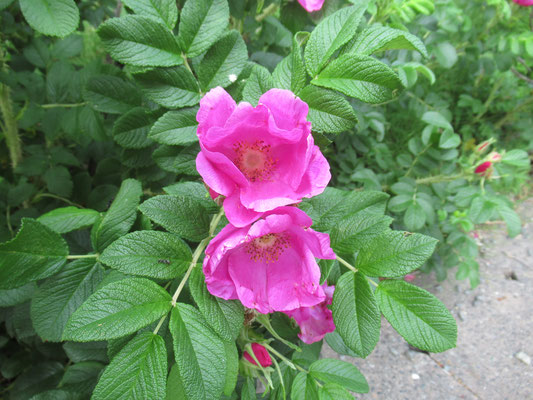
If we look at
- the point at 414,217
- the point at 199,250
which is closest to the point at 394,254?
the point at 199,250

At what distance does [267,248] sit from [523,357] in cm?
167

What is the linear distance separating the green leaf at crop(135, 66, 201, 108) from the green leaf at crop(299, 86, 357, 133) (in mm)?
226

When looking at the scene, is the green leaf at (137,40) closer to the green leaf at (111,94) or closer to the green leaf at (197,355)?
the green leaf at (111,94)

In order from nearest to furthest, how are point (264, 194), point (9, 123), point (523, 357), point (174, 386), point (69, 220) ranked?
point (264, 194) → point (174, 386) → point (69, 220) → point (9, 123) → point (523, 357)

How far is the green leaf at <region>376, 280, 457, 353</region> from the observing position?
1.92ft

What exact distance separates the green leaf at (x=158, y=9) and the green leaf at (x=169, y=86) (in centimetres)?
9

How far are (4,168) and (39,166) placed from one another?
397mm

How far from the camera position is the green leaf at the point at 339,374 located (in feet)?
2.58

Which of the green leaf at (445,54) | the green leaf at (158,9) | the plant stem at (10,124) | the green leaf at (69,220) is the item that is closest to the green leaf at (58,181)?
the plant stem at (10,124)

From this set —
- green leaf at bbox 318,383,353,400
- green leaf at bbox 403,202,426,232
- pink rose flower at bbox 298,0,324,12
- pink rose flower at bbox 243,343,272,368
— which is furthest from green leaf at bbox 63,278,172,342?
green leaf at bbox 403,202,426,232

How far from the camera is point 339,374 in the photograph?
0.82 m

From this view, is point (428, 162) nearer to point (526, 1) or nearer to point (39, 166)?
point (526, 1)

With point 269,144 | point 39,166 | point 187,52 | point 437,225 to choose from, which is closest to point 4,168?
point 39,166

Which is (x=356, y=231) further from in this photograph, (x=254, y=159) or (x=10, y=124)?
(x=10, y=124)
